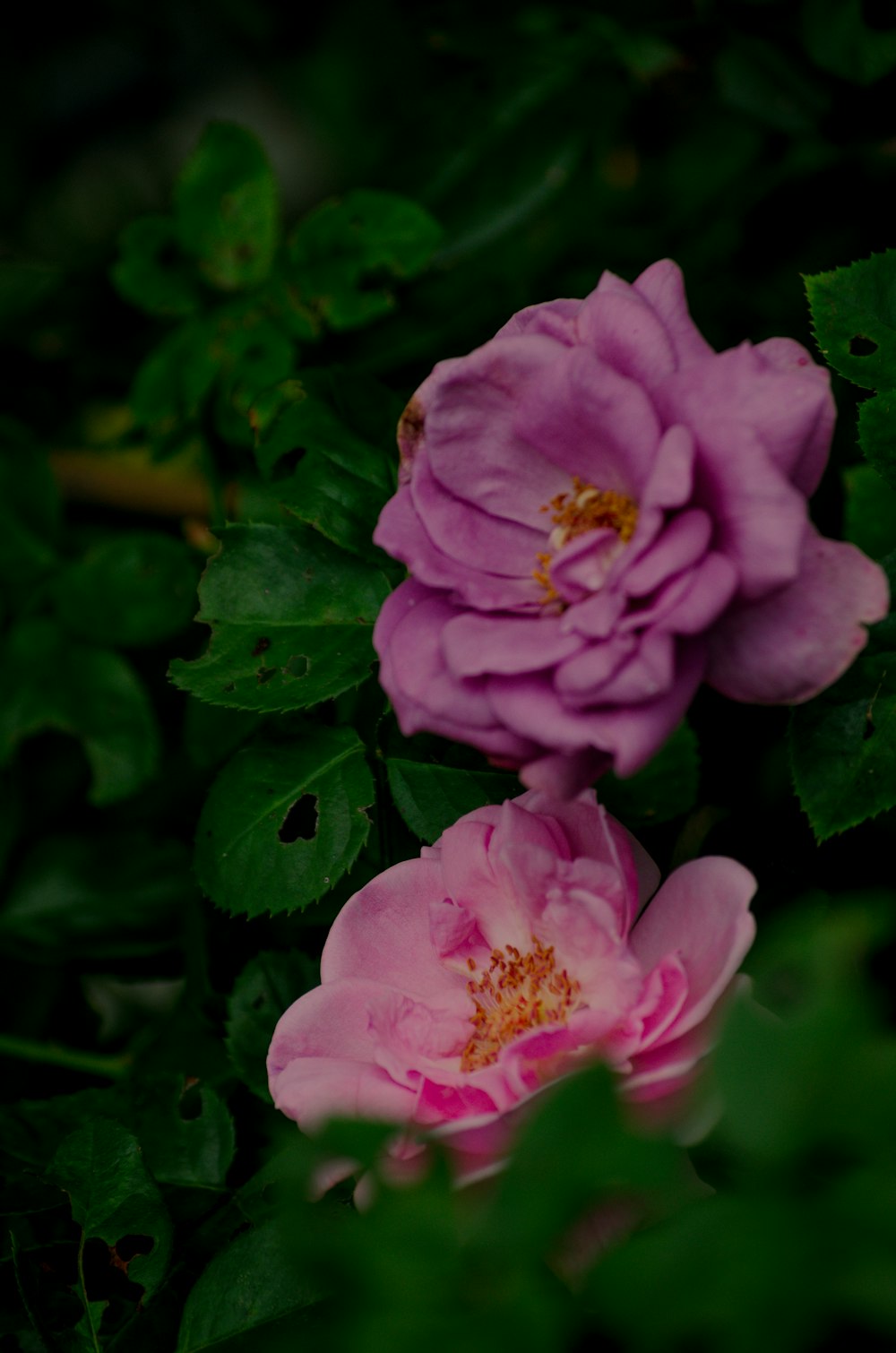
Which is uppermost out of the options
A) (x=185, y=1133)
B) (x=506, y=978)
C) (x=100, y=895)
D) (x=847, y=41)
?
(x=847, y=41)

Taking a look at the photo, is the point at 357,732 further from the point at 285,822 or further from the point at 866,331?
the point at 866,331

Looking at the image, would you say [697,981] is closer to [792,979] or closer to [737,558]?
[792,979]

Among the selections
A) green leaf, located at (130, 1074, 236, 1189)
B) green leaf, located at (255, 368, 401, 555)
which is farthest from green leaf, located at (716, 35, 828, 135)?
green leaf, located at (130, 1074, 236, 1189)

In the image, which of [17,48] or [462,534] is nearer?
[462,534]

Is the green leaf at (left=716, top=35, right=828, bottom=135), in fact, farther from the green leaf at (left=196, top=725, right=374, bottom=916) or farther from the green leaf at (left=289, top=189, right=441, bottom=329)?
the green leaf at (left=196, top=725, right=374, bottom=916)

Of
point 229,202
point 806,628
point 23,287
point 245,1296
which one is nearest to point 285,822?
point 245,1296

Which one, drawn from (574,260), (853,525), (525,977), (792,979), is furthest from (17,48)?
(792,979)

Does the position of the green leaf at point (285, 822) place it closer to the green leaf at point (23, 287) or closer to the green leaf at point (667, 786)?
the green leaf at point (667, 786)
